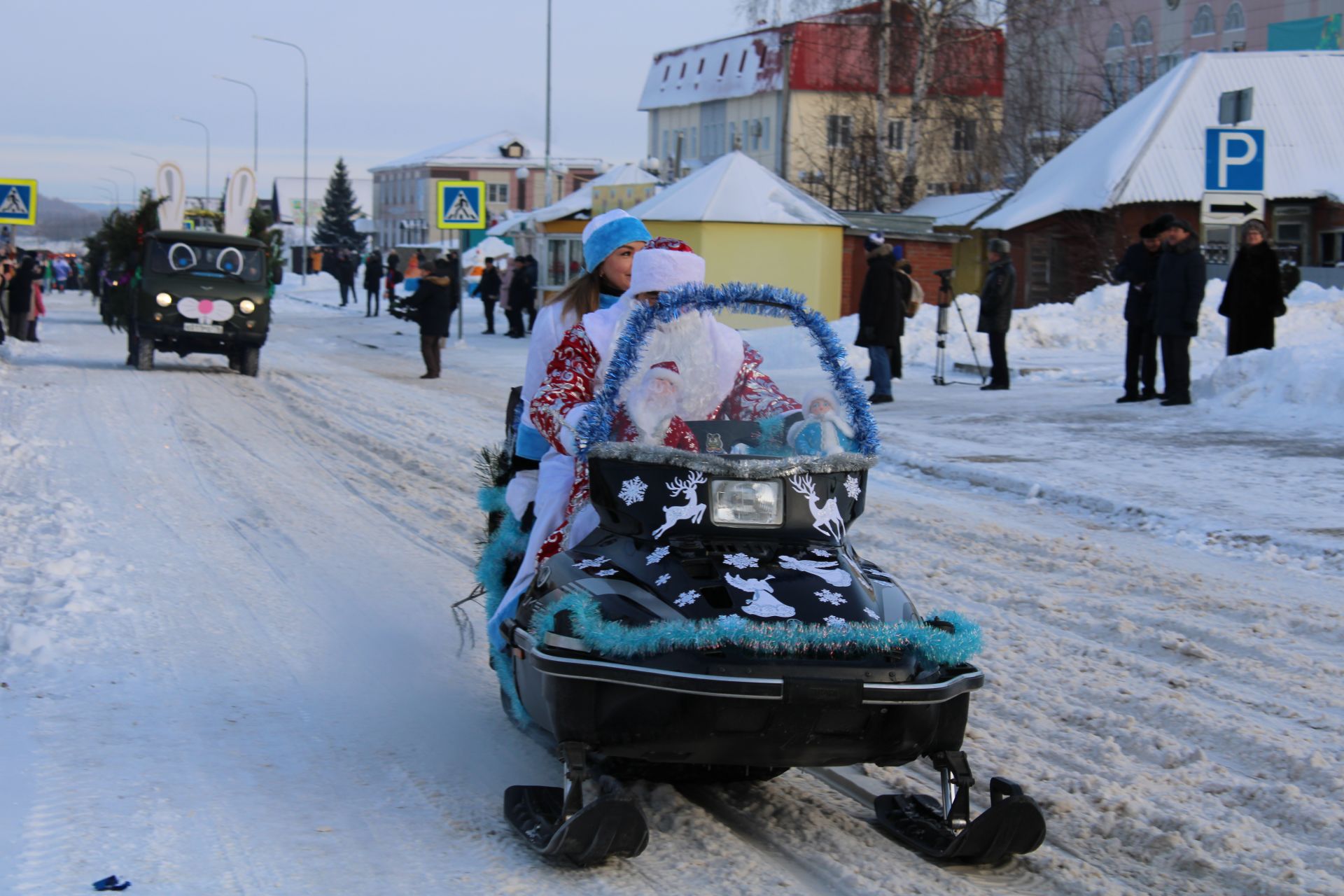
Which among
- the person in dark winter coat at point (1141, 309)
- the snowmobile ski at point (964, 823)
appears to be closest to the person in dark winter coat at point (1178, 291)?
the person in dark winter coat at point (1141, 309)

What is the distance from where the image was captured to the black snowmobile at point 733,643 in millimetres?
3756

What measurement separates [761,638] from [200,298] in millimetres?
18211

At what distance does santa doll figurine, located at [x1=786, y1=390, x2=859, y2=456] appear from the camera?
171 inches

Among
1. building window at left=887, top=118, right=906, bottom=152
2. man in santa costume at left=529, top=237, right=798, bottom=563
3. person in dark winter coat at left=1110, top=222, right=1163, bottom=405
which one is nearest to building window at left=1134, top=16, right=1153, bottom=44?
building window at left=887, top=118, right=906, bottom=152

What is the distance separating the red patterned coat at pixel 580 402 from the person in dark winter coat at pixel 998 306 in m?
13.4

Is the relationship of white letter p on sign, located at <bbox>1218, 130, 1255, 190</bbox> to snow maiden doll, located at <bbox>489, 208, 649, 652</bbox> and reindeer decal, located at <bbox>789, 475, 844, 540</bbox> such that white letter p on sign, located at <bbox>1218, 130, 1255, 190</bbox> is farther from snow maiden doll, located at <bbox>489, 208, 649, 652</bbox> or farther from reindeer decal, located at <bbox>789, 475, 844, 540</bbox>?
reindeer decal, located at <bbox>789, 475, 844, 540</bbox>

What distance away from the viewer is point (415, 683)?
5.86 meters

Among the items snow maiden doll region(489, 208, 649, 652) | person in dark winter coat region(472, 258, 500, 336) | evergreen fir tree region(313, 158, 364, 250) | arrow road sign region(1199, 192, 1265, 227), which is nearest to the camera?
snow maiden doll region(489, 208, 649, 652)

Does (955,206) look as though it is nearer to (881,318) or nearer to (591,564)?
(881,318)

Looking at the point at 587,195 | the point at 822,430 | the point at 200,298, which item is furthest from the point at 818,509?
the point at 587,195

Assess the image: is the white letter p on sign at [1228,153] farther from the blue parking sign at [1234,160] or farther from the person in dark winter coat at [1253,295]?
the person in dark winter coat at [1253,295]

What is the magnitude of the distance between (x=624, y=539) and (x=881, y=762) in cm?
96

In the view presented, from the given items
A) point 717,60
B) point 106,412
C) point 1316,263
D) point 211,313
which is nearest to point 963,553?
point 106,412

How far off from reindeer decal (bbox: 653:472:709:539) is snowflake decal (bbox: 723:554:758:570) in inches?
5.3
